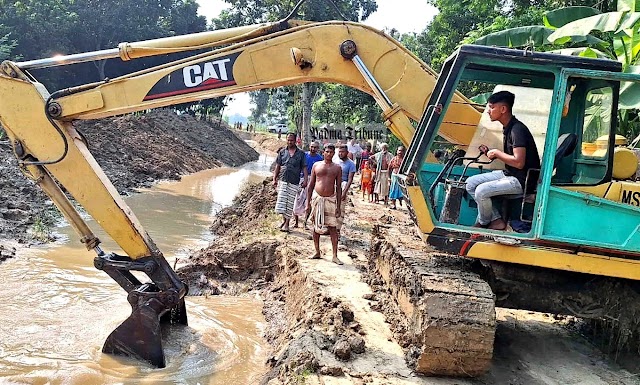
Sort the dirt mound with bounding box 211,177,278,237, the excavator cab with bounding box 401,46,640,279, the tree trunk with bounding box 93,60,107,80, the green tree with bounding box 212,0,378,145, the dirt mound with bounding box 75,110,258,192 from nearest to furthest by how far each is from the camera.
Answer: the excavator cab with bounding box 401,46,640,279 < the dirt mound with bounding box 211,177,278,237 < the dirt mound with bounding box 75,110,258,192 < the green tree with bounding box 212,0,378,145 < the tree trunk with bounding box 93,60,107,80

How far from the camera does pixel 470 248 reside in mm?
4395

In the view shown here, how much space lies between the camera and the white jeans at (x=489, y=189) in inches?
175

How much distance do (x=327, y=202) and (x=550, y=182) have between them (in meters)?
3.76

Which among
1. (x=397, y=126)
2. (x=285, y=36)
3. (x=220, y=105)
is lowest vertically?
(x=397, y=126)

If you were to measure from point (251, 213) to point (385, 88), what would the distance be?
24.3ft

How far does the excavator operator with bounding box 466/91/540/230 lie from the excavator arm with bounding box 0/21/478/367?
0.74m

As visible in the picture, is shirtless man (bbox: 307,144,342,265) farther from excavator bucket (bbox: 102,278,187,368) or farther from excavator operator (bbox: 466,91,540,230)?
excavator operator (bbox: 466,91,540,230)

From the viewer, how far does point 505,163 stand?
4.50 metres

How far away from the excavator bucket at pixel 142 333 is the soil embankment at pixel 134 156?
5080 mm

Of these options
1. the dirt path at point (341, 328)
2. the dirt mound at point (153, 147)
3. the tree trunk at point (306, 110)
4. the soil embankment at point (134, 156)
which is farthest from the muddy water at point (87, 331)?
the tree trunk at point (306, 110)

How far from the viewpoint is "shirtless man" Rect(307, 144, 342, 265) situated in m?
7.59

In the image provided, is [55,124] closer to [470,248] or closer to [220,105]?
[470,248]

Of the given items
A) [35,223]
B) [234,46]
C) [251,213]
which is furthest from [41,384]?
[251,213]

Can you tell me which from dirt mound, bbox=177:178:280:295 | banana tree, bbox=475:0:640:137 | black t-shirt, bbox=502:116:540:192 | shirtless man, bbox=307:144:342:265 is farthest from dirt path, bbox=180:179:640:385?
banana tree, bbox=475:0:640:137
